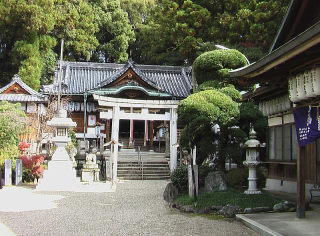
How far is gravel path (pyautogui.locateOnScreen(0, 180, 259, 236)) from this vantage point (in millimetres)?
7078

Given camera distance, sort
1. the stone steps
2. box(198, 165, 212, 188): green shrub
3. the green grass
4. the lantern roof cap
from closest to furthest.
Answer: the green grass < box(198, 165, 212, 188): green shrub < the lantern roof cap < the stone steps

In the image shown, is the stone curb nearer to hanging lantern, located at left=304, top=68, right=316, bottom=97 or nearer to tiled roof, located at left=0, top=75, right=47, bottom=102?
hanging lantern, located at left=304, top=68, right=316, bottom=97

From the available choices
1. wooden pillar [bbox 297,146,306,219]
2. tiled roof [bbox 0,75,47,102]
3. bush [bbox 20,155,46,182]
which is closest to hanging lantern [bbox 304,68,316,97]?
wooden pillar [bbox 297,146,306,219]

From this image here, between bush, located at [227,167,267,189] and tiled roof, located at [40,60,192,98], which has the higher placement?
tiled roof, located at [40,60,192,98]

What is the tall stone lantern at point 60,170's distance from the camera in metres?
14.2

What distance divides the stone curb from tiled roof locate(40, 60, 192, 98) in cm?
1930

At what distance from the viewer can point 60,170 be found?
14711 millimetres

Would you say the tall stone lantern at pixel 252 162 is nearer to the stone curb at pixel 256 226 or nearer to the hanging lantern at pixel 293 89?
the stone curb at pixel 256 226

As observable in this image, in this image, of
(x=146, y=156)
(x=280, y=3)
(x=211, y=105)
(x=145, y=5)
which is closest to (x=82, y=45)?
(x=145, y=5)

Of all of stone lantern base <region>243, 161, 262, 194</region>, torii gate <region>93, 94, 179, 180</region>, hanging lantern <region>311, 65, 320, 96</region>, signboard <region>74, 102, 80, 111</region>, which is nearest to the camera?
hanging lantern <region>311, 65, 320, 96</region>

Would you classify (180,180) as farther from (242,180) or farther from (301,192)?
(301,192)

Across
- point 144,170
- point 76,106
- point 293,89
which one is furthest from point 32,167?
point 293,89

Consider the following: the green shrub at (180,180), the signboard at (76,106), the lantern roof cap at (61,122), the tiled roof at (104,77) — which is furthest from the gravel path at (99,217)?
the tiled roof at (104,77)

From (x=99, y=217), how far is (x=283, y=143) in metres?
6.75
